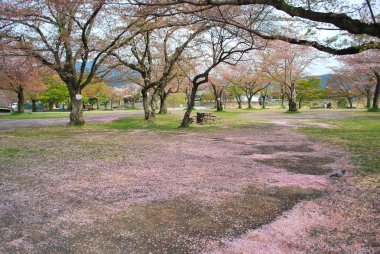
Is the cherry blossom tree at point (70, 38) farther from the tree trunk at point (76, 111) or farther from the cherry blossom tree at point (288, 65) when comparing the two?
the cherry blossom tree at point (288, 65)

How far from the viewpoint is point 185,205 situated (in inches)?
193

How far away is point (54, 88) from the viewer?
170 feet

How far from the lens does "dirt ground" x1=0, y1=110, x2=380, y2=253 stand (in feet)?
11.9

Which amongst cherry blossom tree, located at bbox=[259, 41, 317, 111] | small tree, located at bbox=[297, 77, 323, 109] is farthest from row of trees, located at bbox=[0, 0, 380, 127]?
small tree, located at bbox=[297, 77, 323, 109]

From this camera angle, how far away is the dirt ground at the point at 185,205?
3619 millimetres

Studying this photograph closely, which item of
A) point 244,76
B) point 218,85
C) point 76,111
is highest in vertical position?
point 244,76

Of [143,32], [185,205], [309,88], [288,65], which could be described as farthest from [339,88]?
[185,205]

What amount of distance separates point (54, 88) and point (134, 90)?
2292 cm

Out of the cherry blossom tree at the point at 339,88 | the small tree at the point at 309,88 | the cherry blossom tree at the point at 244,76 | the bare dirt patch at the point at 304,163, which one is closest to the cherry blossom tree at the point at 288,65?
the cherry blossom tree at the point at 244,76

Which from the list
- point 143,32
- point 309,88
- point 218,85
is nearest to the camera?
point 143,32

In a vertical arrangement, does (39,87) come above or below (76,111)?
above

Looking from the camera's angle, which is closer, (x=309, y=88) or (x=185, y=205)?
(x=185, y=205)

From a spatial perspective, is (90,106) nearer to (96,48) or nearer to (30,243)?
(96,48)

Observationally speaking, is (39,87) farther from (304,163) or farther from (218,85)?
(304,163)
